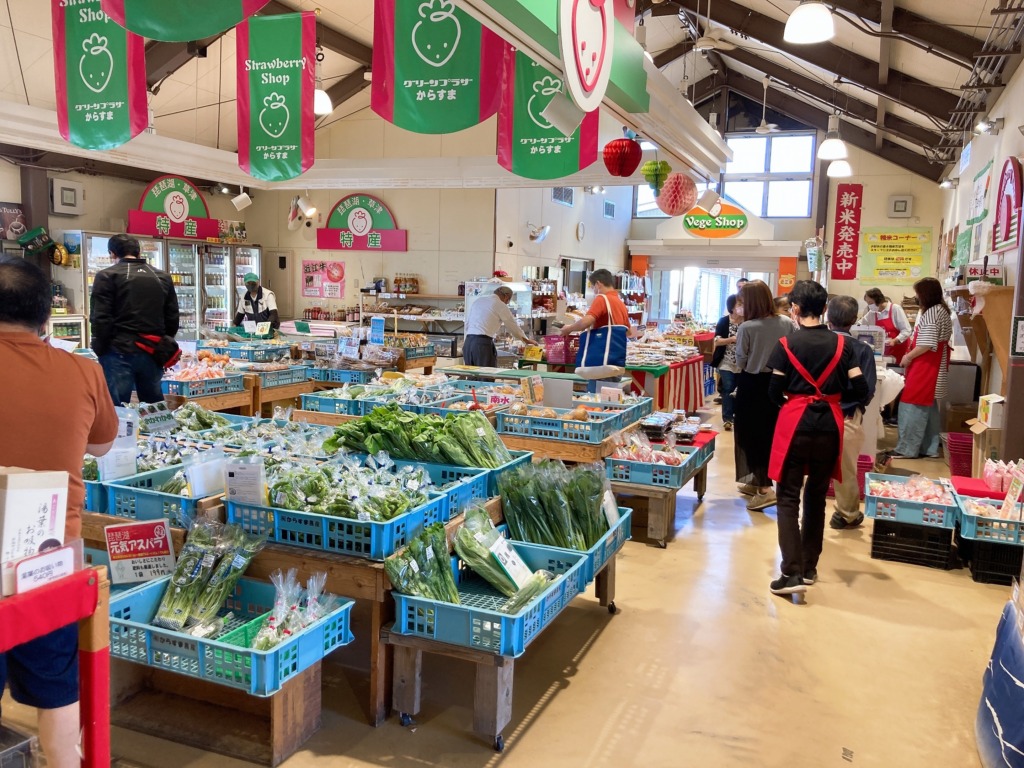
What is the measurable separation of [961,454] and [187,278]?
1085 centimetres

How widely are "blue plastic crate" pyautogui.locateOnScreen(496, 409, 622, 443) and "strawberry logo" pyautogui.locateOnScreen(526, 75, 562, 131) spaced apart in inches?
84.6

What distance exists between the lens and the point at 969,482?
5.42 metres

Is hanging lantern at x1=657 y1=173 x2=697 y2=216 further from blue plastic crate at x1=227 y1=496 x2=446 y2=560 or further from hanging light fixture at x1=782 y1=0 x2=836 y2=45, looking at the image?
blue plastic crate at x1=227 y1=496 x2=446 y2=560

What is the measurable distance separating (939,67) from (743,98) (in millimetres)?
9956

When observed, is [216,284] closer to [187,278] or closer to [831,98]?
[187,278]

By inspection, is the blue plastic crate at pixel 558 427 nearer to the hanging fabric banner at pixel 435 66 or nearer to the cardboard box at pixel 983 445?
the hanging fabric banner at pixel 435 66

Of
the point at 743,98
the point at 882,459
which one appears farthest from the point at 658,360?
the point at 743,98

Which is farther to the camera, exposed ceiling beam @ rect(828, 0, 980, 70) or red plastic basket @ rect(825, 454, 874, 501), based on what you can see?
exposed ceiling beam @ rect(828, 0, 980, 70)

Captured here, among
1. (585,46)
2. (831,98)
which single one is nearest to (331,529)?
(585,46)

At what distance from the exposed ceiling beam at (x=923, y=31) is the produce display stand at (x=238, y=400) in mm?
6685

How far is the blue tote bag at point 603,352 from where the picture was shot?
24.3 ft

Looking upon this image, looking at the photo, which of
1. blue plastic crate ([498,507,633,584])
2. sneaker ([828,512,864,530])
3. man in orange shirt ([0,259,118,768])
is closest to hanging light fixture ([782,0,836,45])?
sneaker ([828,512,864,530])

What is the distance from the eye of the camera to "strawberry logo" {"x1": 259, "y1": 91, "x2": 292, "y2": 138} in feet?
21.0

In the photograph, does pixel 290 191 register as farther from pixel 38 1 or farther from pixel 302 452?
pixel 302 452
